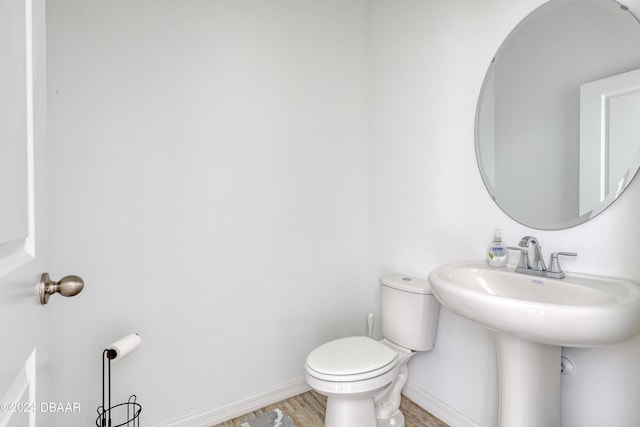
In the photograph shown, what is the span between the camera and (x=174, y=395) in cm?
164

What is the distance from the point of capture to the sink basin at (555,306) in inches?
34.5

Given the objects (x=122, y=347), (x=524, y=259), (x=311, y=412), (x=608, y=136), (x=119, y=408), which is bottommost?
(x=311, y=412)

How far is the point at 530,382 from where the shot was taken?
1.17 m

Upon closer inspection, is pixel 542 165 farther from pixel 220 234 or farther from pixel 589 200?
pixel 220 234

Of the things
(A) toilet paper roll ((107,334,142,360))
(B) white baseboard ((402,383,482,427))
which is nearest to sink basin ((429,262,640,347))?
(B) white baseboard ((402,383,482,427))

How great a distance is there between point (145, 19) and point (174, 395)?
182 centimetres

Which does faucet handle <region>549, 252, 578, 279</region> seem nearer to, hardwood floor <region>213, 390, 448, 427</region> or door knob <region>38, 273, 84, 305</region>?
hardwood floor <region>213, 390, 448, 427</region>

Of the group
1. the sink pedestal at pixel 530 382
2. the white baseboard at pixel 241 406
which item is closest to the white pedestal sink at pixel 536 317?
the sink pedestal at pixel 530 382

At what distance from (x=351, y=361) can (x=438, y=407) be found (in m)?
0.70

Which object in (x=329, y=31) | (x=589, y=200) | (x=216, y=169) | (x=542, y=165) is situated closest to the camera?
(x=589, y=200)

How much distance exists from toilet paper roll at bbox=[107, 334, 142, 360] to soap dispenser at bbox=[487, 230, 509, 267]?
1.52 meters

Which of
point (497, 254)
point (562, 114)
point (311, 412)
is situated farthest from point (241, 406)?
point (562, 114)

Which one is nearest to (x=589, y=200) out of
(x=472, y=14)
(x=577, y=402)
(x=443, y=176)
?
(x=443, y=176)

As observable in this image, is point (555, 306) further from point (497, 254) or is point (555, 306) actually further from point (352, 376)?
point (352, 376)
